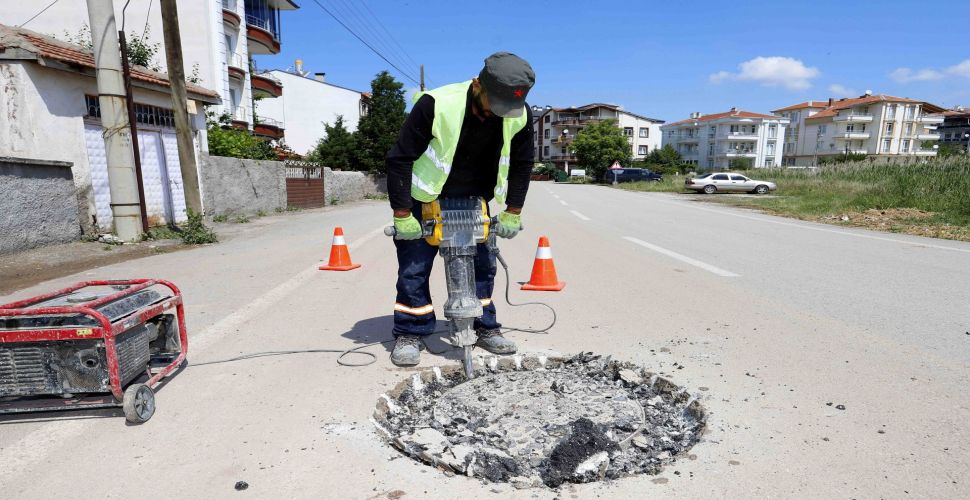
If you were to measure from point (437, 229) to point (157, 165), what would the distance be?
36.0 ft

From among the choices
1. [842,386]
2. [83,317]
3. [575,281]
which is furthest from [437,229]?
[575,281]

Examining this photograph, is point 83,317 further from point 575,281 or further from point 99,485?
point 575,281

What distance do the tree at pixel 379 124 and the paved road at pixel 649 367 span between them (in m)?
22.8

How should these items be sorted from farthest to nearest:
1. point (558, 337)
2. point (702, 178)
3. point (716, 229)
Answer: point (702, 178), point (716, 229), point (558, 337)

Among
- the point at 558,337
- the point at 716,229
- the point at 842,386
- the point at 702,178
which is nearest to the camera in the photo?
the point at 842,386

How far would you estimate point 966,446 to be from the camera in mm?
2291

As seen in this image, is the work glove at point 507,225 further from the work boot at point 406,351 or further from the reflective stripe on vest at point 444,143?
the work boot at point 406,351

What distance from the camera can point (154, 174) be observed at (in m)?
11.4

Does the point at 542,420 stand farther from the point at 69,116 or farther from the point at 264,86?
the point at 264,86

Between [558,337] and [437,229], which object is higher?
[437,229]

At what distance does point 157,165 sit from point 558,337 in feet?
36.3

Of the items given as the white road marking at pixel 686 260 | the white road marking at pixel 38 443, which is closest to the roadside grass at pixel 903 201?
the white road marking at pixel 686 260

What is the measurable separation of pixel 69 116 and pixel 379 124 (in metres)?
20.3

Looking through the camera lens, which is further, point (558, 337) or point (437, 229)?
point (558, 337)
